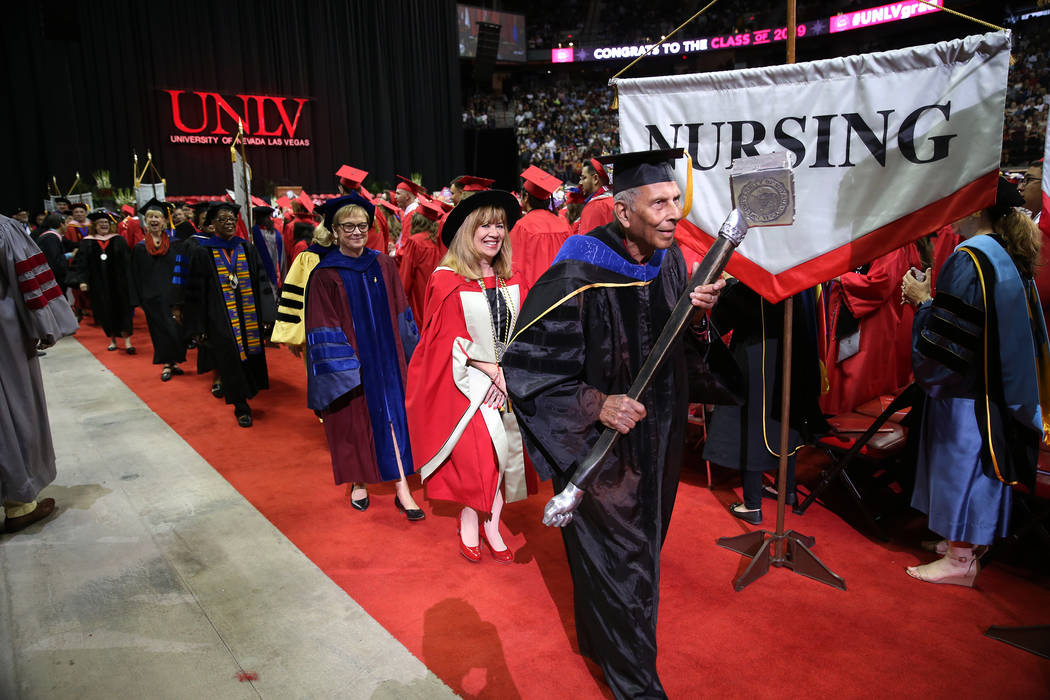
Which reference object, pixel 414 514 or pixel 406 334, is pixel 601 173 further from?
pixel 414 514

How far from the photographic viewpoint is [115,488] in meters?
4.28

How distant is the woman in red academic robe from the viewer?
127 inches

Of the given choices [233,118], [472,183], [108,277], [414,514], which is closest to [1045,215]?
[414,514]

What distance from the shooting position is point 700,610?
2.89 metres

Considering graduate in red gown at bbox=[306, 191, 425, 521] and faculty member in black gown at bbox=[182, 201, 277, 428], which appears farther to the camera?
faculty member in black gown at bbox=[182, 201, 277, 428]

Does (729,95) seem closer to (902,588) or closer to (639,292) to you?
(639,292)

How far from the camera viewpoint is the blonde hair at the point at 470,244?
10.5ft

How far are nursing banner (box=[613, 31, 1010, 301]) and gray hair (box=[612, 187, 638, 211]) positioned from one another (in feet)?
3.73

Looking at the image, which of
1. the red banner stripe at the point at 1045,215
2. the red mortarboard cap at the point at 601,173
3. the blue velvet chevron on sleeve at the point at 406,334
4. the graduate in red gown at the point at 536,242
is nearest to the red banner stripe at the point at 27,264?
the blue velvet chevron on sleeve at the point at 406,334

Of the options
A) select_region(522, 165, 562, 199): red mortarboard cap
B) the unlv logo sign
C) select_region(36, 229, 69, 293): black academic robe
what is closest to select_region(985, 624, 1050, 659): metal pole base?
select_region(522, 165, 562, 199): red mortarboard cap

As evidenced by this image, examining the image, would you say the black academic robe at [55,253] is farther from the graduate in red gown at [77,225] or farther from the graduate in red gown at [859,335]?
the graduate in red gown at [859,335]

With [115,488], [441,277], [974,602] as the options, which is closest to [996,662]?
[974,602]

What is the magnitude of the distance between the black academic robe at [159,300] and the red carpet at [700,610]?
3.93 m

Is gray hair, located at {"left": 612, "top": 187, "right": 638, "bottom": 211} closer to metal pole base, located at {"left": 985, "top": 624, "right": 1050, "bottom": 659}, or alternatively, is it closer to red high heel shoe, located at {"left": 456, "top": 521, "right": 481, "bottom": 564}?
red high heel shoe, located at {"left": 456, "top": 521, "right": 481, "bottom": 564}
